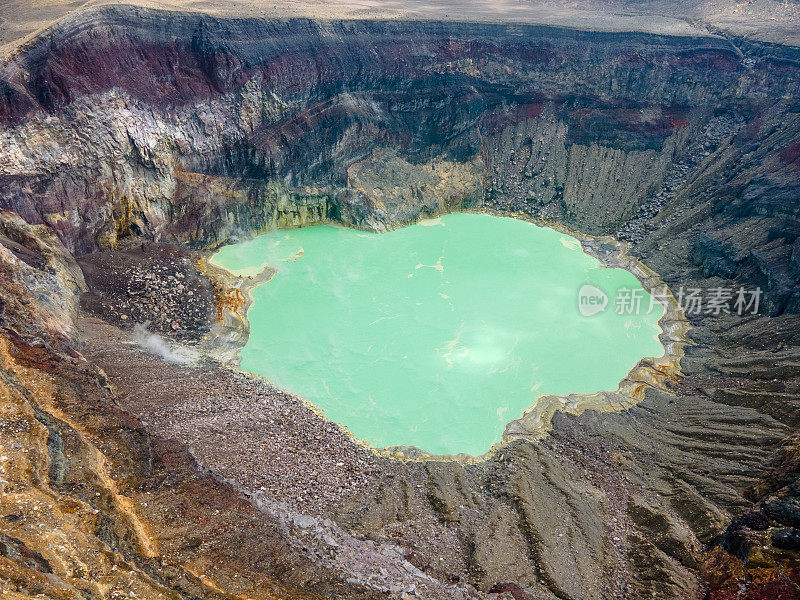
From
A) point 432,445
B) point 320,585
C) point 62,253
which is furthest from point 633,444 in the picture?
point 62,253

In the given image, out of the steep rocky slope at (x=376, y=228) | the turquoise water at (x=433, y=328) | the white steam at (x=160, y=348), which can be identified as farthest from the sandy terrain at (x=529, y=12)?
the white steam at (x=160, y=348)

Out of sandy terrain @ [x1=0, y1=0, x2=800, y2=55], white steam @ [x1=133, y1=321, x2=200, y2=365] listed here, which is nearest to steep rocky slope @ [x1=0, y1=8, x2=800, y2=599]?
white steam @ [x1=133, y1=321, x2=200, y2=365]

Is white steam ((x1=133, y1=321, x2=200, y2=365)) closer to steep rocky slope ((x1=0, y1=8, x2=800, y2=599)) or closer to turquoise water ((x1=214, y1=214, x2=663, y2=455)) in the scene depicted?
steep rocky slope ((x1=0, y1=8, x2=800, y2=599))

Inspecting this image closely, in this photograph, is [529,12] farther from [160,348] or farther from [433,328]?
[160,348]

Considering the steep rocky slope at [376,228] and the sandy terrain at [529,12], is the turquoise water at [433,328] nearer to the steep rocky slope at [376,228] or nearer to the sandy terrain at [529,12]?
the steep rocky slope at [376,228]

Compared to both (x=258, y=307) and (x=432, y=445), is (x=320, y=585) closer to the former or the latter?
(x=432, y=445)

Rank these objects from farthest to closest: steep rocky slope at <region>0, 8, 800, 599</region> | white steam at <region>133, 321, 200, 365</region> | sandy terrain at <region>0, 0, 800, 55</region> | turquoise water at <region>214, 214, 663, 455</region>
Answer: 1. sandy terrain at <region>0, 0, 800, 55</region>
2. white steam at <region>133, 321, 200, 365</region>
3. turquoise water at <region>214, 214, 663, 455</region>
4. steep rocky slope at <region>0, 8, 800, 599</region>

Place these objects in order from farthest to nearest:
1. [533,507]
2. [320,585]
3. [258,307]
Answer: [258,307]
[533,507]
[320,585]

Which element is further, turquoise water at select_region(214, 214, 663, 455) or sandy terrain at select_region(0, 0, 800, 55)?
sandy terrain at select_region(0, 0, 800, 55)
